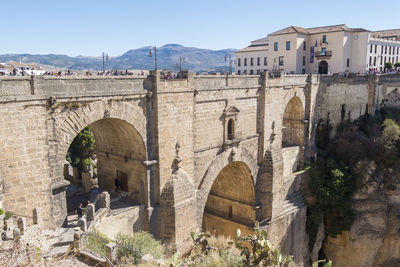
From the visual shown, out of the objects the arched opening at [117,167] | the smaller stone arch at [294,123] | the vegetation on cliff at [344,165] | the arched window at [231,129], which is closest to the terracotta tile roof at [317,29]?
the vegetation on cliff at [344,165]

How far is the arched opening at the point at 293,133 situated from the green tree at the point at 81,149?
1592 cm

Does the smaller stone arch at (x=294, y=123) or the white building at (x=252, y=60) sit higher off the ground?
the white building at (x=252, y=60)

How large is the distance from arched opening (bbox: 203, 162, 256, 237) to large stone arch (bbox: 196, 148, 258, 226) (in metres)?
0.45

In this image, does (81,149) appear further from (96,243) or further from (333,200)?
(333,200)

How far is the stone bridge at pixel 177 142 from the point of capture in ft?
38.6

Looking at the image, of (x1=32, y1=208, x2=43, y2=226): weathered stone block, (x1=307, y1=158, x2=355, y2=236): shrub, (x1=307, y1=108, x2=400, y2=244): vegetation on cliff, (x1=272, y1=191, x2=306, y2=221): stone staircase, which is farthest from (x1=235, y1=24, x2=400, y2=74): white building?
(x1=32, y1=208, x2=43, y2=226): weathered stone block

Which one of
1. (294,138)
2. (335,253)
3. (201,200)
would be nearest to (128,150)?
(201,200)

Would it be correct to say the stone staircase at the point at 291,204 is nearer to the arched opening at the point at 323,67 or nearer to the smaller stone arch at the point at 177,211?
the smaller stone arch at the point at 177,211

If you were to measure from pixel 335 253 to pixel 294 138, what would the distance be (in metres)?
9.63

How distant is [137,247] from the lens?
12570 millimetres

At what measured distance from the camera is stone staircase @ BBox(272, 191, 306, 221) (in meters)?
24.5

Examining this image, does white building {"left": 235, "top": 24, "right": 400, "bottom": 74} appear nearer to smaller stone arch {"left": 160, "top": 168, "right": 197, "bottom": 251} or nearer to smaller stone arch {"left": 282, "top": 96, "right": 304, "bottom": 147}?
smaller stone arch {"left": 282, "top": 96, "right": 304, "bottom": 147}

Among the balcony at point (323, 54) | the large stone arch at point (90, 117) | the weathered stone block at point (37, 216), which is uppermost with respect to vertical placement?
the balcony at point (323, 54)

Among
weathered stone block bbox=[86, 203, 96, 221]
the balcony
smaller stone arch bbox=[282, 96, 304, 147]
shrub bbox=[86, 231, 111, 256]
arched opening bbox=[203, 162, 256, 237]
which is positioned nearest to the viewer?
shrub bbox=[86, 231, 111, 256]
